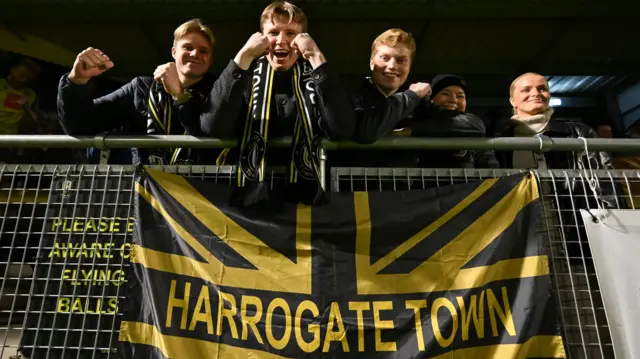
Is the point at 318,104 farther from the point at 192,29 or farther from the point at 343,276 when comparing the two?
the point at 192,29

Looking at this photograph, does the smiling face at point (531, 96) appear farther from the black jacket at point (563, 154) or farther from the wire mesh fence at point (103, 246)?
the wire mesh fence at point (103, 246)

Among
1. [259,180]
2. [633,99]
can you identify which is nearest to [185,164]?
[259,180]

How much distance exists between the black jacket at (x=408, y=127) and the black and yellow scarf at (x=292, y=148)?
0.20 m

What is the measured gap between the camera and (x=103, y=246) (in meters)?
1.81

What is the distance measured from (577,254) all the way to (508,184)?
438 millimetres

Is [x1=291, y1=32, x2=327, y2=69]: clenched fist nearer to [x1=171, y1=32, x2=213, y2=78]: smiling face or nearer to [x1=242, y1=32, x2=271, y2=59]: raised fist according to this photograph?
[x1=242, y1=32, x2=271, y2=59]: raised fist

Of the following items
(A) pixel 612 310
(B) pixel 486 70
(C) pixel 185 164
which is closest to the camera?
(A) pixel 612 310

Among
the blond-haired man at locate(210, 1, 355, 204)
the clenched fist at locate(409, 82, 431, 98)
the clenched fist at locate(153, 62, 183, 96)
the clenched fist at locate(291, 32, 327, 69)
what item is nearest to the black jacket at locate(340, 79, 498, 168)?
the clenched fist at locate(409, 82, 431, 98)

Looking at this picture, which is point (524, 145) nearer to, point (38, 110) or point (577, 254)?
point (577, 254)

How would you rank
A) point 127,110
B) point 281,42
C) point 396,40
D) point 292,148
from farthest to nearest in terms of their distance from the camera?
point 127,110 → point 396,40 → point 281,42 → point 292,148

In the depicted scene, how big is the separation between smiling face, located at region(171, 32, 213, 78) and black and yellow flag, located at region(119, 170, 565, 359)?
0.56m

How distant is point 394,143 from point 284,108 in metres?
0.49

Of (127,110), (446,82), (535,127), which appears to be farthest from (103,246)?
(535,127)

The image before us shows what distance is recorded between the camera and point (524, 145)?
189 centimetres
